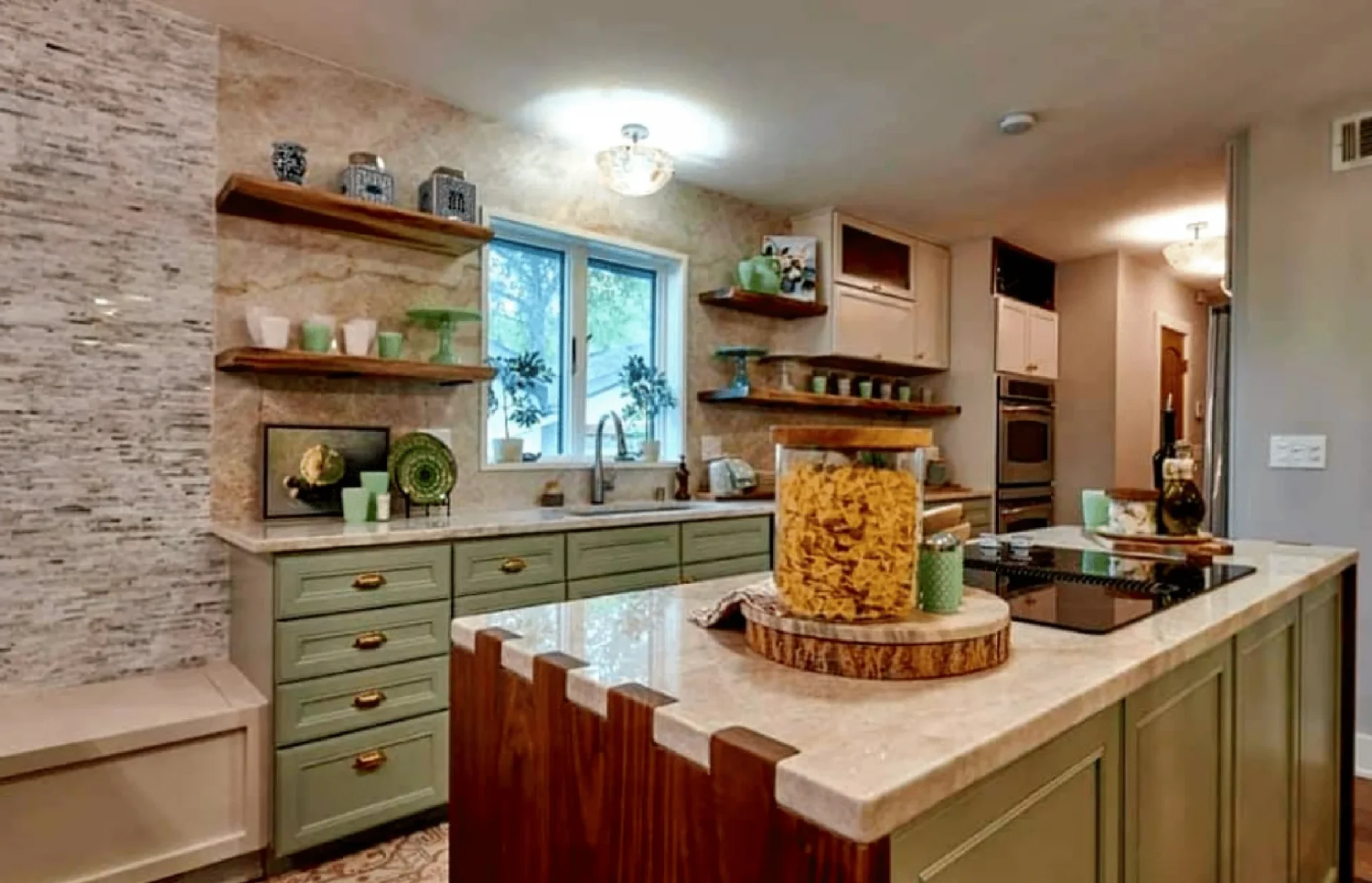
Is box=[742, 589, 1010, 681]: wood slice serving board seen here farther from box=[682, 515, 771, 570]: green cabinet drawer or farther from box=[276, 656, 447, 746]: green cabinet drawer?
box=[682, 515, 771, 570]: green cabinet drawer

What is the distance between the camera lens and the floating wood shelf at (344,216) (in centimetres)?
242

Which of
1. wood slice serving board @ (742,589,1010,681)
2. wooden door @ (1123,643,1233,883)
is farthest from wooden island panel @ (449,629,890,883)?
wooden door @ (1123,643,1233,883)

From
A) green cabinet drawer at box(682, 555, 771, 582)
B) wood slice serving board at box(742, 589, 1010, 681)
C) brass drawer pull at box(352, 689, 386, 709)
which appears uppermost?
wood slice serving board at box(742, 589, 1010, 681)

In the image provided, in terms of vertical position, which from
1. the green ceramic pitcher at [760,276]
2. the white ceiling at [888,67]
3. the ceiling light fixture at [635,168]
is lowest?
the green ceramic pitcher at [760,276]

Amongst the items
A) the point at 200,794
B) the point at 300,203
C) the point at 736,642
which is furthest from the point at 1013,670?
the point at 300,203

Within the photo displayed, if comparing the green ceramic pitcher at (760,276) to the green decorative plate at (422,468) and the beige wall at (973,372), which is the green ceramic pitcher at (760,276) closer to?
the beige wall at (973,372)

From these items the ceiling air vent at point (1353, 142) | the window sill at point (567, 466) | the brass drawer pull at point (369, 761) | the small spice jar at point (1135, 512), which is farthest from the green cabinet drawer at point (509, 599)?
the ceiling air vent at point (1353, 142)

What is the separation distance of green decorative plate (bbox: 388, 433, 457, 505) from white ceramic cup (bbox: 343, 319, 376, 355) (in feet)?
1.15

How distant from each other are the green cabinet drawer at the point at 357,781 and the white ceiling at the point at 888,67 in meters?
2.12

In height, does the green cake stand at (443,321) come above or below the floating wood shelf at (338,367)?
above

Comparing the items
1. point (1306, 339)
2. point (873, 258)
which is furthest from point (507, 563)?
point (1306, 339)

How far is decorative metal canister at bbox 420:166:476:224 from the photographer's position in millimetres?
2816

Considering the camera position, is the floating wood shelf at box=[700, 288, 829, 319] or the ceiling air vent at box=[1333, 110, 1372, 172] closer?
the ceiling air vent at box=[1333, 110, 1372, 172]

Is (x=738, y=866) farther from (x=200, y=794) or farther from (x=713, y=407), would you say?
(x=713, y=407)
